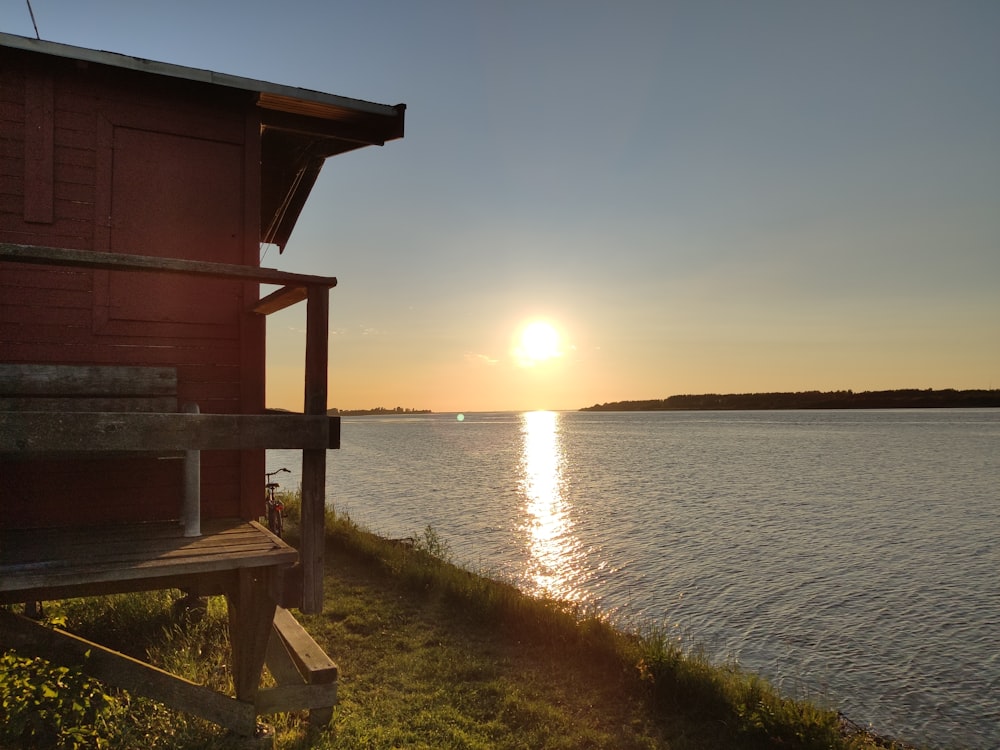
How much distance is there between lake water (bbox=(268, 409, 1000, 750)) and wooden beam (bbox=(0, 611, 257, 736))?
840cm

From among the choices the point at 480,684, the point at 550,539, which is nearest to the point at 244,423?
the point at 480,684

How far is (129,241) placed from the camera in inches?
250

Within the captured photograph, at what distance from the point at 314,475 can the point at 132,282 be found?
3309 millimetres

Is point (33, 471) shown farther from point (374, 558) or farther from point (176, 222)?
point (374, 558)

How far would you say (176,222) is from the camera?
653 cm

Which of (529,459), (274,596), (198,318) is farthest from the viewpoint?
(529,459)

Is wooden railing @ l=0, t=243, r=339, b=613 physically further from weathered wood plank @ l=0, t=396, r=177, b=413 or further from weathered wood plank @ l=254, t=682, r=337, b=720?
weathered wood plank @ l=254, t=682, r=337, b=720

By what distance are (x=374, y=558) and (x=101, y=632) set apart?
650 cm

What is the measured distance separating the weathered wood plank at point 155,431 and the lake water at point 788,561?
28.8 feet

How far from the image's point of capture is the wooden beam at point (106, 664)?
474 centimetres

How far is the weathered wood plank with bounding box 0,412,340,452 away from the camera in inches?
144

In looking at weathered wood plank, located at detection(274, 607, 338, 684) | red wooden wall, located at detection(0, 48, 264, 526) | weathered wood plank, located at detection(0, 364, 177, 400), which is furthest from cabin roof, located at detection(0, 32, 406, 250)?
weathered wood plank, located at detection(274, 607, 338, 684)

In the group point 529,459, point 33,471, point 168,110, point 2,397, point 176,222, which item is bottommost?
point 529,459

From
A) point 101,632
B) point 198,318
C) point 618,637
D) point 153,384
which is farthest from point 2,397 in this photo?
point 618,637
